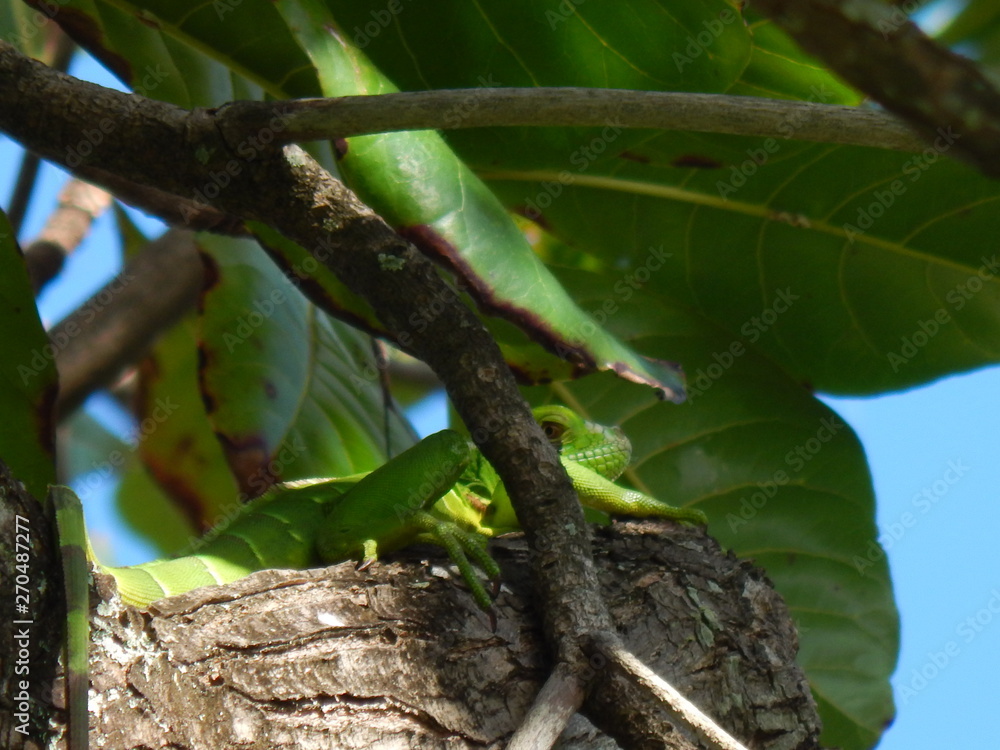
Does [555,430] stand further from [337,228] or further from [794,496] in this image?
[337,228]

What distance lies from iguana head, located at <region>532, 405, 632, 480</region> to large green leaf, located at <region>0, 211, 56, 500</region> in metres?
1.61

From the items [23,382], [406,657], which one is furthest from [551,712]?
[23,382]

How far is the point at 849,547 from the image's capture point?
3.63 metres

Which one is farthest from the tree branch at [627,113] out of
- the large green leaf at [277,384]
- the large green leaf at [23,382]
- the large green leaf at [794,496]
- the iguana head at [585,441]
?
the large green leaf at [794,496]

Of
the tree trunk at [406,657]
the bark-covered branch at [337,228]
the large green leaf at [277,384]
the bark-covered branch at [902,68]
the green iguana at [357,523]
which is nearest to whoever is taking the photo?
the bark-covered branch at [902,68]

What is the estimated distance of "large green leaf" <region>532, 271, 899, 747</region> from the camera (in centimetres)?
360

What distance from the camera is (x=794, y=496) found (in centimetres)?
371

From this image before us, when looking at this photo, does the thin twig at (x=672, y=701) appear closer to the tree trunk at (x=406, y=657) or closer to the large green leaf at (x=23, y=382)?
the tree trunk at (x=406, y=657)

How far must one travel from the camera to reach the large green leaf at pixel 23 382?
2406 millimetres

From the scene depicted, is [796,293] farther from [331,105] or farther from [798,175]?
[331,105]

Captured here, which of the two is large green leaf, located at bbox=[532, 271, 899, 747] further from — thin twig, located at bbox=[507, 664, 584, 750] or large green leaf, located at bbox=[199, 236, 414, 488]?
thin twig, located at bbox=[507, 664, 584, 750]

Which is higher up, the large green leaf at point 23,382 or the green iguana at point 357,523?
the large green leaf at point 23,382

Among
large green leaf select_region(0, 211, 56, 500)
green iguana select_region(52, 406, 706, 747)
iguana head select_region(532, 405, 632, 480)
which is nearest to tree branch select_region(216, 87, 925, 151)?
green iguana select_region(52, 406, 706, 747)

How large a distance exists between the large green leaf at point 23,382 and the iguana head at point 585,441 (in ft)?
5.28
